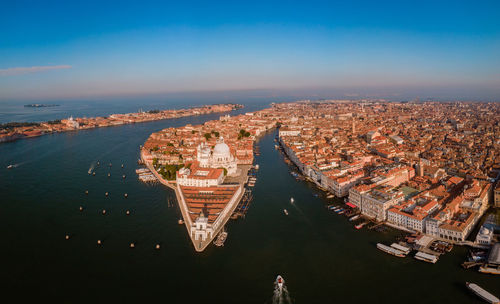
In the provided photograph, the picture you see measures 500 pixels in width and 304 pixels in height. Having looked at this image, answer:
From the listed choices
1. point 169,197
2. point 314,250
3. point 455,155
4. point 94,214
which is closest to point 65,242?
point 94,214

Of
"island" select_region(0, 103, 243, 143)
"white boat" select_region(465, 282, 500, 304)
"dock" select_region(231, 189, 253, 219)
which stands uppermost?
"island" select_region(0, 103, 243, 143)

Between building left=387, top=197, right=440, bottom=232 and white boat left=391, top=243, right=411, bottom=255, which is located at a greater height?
building left=387, top=197, right=440, bottom=232

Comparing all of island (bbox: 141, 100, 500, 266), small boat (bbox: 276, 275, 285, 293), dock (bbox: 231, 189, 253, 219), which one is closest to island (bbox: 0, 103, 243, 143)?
island (bbox: 141, 100, 500, 266)

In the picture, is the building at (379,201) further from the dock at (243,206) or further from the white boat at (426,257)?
the dock at (243,206)

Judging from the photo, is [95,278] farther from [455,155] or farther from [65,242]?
[455,155]

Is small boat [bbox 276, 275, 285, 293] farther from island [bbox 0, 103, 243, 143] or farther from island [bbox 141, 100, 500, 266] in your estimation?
island [bbox 0, 103, 243, 143]

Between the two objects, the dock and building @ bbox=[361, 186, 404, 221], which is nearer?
building @ bbox=[361, 186, 404, 221]

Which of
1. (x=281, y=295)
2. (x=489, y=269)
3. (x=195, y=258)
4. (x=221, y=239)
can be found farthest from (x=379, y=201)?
(x=195, y=258)

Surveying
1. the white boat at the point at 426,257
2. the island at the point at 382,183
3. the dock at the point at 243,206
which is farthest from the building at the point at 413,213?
the dock at the point at 243,206
